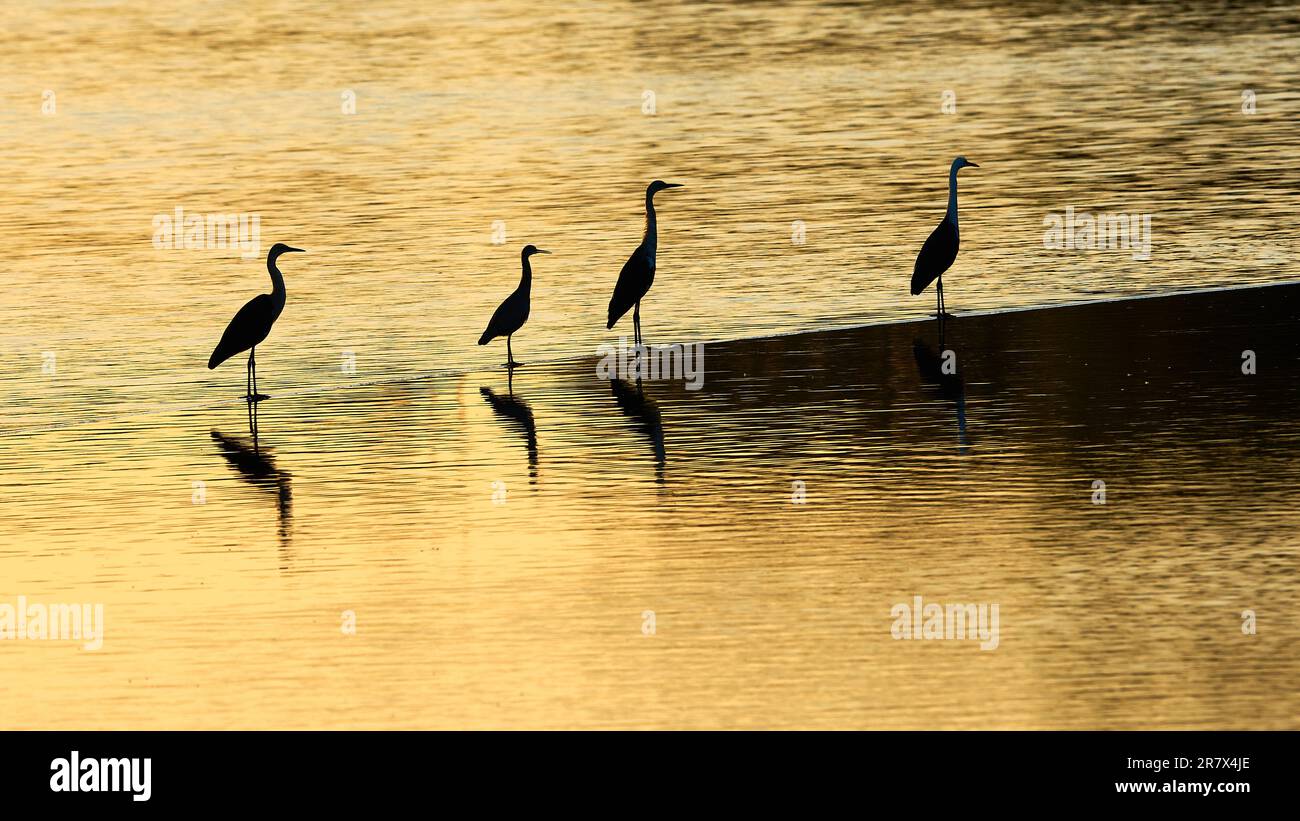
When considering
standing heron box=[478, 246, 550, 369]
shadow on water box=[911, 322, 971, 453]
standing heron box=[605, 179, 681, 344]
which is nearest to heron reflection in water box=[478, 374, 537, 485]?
standing heron box=[478, 246, 550, 369]

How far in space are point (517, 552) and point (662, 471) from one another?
2278 millimetres

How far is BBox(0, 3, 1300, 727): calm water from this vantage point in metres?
10.7

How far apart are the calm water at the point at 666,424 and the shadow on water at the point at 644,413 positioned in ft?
0.22

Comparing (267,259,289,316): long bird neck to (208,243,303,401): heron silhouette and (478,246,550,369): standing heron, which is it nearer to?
(208,243,303,401): heron silhouette

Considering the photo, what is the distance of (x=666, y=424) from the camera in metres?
16.7

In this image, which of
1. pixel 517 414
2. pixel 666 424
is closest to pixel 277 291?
pixel 517 414

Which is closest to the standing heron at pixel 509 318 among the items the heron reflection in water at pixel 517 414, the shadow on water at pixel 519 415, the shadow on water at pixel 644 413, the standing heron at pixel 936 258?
the heron reflection in water at pixel 517 414

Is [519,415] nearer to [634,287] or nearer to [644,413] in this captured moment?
[644,413]

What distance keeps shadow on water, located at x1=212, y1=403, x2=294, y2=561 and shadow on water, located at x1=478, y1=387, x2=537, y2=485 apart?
165cm

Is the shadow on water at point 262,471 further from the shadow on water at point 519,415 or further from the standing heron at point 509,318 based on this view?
the standing heron at point 509,318

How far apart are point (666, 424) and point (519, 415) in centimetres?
128

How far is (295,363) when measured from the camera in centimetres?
2031

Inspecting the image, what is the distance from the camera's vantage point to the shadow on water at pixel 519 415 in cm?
1586
